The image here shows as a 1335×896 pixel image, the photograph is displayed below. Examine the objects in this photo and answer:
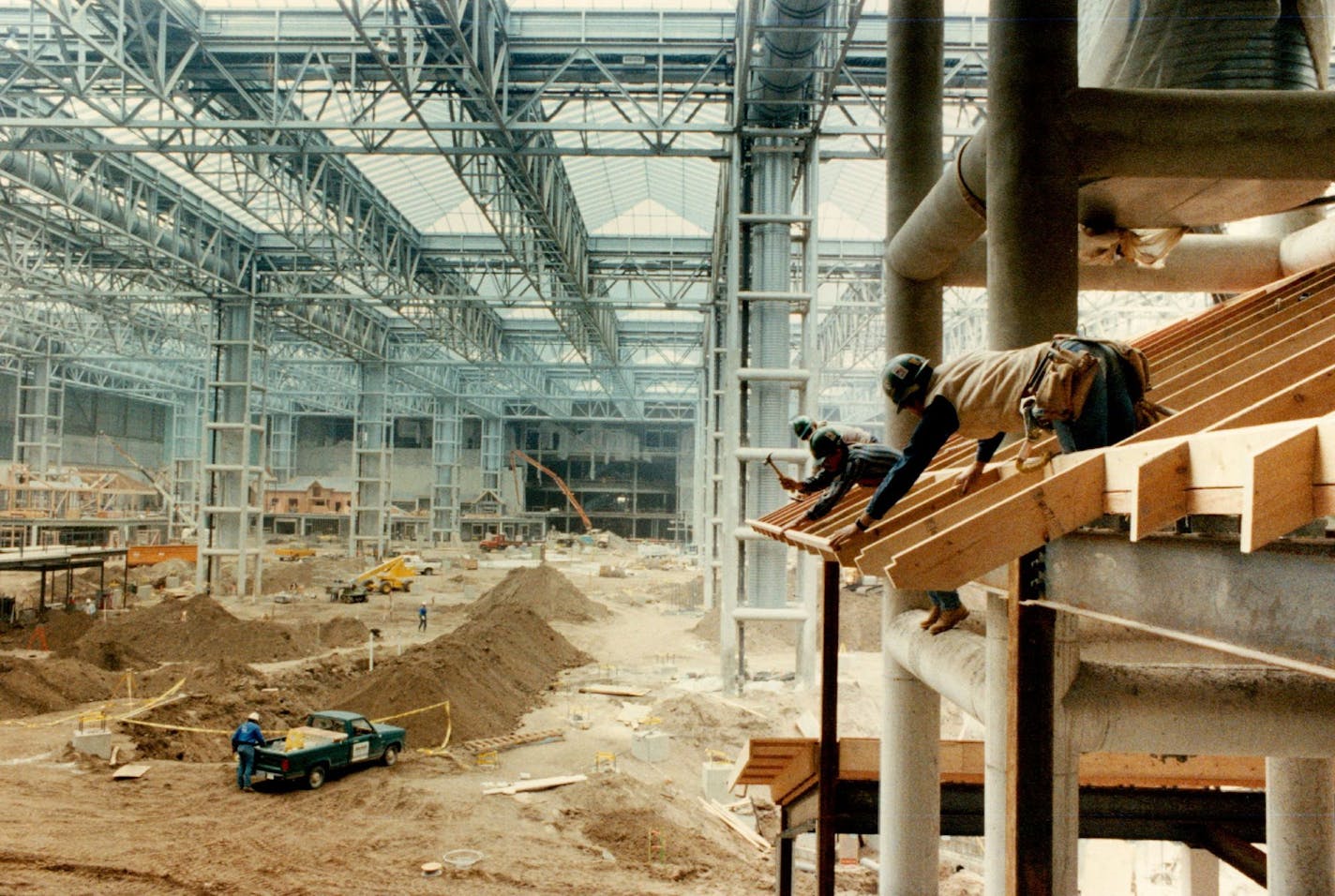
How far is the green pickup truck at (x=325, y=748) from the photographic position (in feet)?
47.7

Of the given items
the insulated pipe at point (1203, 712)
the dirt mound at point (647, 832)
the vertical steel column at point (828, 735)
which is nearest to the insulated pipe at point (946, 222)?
the vertical steel column at point (828, 735)

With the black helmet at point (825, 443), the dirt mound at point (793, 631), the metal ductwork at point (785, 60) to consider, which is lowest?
the dirt mound at point (793, 631)

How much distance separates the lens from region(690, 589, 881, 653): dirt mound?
94.7ft

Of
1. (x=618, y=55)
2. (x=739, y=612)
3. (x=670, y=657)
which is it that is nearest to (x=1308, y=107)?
(x=739, y=612)

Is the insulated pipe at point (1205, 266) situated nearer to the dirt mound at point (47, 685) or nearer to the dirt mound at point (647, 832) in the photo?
the dirt mound at point (647, 832)

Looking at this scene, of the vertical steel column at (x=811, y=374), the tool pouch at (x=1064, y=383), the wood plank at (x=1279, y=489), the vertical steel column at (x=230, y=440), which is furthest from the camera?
the vertical steel column at (x=230, y=440)

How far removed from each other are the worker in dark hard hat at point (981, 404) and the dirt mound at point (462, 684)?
594 inches

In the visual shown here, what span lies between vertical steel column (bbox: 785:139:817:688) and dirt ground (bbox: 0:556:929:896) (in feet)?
2.87

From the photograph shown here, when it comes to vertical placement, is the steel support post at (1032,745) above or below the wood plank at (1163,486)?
below

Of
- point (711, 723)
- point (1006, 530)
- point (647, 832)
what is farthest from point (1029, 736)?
point (711, 723)

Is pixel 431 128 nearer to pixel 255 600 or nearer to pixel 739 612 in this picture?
pixel 739 612

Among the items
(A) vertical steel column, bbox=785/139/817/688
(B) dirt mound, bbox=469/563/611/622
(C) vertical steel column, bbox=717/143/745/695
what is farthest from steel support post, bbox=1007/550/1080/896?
(B) dirt mound, bbox=469/563/611/622

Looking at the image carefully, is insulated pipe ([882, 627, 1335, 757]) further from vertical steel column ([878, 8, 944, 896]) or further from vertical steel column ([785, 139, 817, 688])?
vertical steel column ([785, 139, 817, 688])

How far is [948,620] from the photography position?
277 inches
